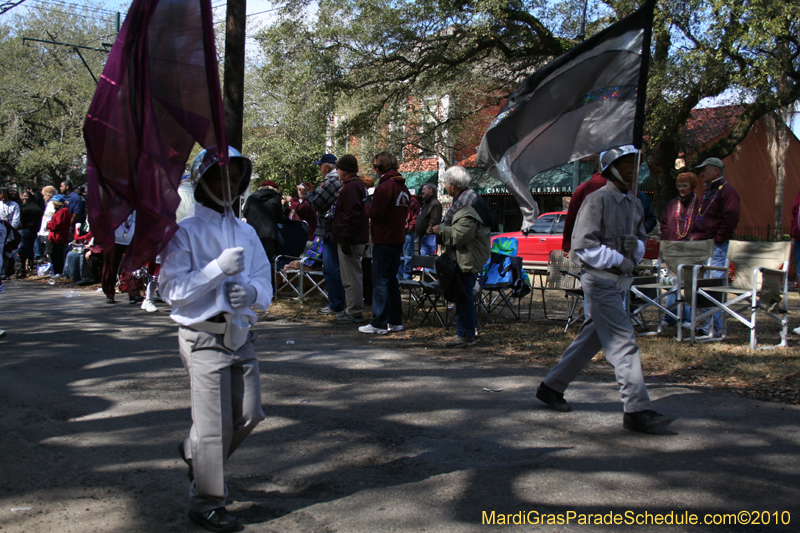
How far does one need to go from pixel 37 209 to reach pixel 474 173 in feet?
61.8

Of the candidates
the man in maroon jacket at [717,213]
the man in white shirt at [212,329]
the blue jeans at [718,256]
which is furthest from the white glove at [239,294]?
the blue jeans at [718,256]

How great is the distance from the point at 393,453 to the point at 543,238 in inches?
585

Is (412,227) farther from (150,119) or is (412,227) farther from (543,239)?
(150,119)

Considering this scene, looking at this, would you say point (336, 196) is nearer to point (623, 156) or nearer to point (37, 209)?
point (623, 156)

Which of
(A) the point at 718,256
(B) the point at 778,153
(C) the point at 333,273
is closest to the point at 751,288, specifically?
(A) the point at 718,256

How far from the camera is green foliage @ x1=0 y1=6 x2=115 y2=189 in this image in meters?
35.8

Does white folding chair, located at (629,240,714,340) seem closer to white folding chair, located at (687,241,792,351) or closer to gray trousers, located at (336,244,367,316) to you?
white folding chair, located at (687,241,792,351)

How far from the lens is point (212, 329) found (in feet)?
10.1

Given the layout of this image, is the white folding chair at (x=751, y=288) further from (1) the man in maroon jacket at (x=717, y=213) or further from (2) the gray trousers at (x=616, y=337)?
(2) the gray trousers at (x=616, y=337)

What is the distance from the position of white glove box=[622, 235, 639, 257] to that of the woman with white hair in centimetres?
266

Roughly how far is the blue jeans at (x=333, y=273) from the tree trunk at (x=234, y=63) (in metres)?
2.01

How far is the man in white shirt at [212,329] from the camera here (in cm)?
301

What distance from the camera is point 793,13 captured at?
1330cm

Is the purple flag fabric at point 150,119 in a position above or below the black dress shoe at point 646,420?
above
